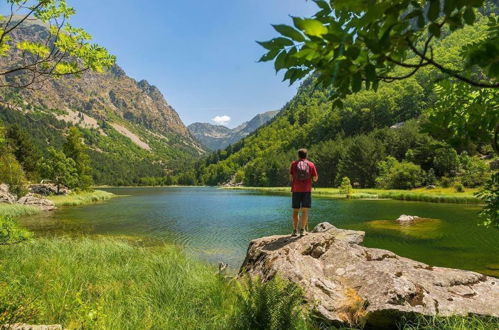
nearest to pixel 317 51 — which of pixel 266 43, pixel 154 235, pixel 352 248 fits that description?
pixel 266 43

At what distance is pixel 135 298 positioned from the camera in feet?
22.8

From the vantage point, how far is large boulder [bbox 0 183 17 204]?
40381 mm

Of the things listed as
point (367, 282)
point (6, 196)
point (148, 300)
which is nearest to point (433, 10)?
point (367, 282)

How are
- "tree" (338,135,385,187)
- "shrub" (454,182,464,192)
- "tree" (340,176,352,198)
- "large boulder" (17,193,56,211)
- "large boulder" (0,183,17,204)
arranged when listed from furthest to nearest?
"tree" (338,135,385,187) < "tree" (340,176,352,198) < "shrub" (454,182,464,192) < "large boulder" (17,193,56,211) < "large boulder" (0,183,17,204)

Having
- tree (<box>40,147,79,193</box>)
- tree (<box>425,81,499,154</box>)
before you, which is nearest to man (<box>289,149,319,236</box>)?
tree (<box>425,81,499,154</box>)

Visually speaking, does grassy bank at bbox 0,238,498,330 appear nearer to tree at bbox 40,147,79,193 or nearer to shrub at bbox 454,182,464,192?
tree at bbox 40,147,79,193

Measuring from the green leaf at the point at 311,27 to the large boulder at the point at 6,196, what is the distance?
5081 cm

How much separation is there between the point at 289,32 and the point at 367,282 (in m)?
7.32

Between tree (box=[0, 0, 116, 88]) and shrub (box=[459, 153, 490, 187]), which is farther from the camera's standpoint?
shrub (box=[459, 153, 490, 187])

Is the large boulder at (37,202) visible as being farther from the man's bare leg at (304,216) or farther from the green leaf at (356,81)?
the green leaf at (356,81)

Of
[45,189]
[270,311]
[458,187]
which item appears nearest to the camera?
[270,311]

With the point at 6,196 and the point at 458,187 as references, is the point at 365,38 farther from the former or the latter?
the point at 458,187

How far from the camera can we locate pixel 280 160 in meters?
146

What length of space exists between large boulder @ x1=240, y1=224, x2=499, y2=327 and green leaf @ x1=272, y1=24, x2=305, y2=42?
20.3ft
